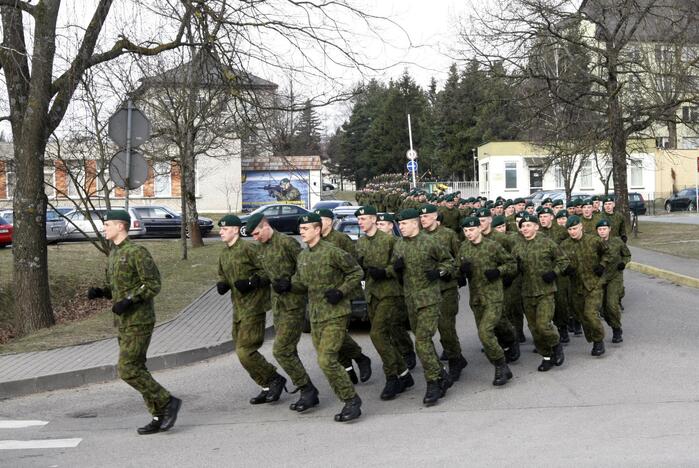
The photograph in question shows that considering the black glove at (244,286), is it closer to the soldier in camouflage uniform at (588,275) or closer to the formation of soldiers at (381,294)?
the formation of soldiers at (381,294)

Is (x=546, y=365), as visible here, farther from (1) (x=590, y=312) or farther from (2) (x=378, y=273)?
(2) (x=378, y=273)

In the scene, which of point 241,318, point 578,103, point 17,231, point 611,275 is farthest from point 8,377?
point 578,103

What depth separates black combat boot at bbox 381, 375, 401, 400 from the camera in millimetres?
7988

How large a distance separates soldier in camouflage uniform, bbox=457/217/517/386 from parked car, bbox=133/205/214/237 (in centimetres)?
2523

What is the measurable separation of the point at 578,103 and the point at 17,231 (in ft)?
64.1

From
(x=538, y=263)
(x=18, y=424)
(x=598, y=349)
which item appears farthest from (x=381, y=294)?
(x=18, y=424)

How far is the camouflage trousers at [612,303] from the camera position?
10.2 meters

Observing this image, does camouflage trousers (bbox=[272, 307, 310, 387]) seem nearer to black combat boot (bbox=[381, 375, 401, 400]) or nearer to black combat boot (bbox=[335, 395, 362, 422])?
black combat boot (bbox=[335, 395, 362, 422])

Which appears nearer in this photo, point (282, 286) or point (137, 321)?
point (137, 321)

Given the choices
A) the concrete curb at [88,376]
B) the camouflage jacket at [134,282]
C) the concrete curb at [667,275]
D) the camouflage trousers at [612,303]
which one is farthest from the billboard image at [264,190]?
the camouflage jacket at [134,282]

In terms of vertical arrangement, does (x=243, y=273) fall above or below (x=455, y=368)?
above

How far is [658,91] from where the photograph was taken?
25.3 meters

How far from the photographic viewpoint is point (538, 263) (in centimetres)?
930

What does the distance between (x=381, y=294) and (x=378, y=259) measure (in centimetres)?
52
